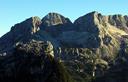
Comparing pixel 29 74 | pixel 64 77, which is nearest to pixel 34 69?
pixel 29 74

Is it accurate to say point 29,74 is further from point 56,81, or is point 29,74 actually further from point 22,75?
point 56,81

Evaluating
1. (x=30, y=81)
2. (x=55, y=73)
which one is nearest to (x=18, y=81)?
(x=30, y=81)

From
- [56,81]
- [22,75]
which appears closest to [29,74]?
[22,75]

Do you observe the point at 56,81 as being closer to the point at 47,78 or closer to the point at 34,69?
the point at 47,78

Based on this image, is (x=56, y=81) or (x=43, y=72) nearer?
(x=56, y=81)

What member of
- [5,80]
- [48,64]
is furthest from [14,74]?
[48,64]

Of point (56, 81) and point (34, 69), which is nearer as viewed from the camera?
point (56, 81)

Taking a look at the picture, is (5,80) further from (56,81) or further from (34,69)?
(56,81)
